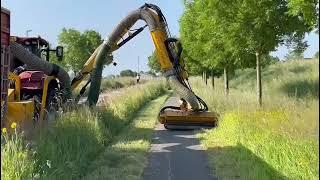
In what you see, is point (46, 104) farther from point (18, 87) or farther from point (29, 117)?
point (29, 117)

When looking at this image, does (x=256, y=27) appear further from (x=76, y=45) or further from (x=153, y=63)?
(x=153, y=63)

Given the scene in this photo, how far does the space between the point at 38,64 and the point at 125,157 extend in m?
4.22

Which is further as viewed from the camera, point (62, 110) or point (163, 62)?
point (163, 62)

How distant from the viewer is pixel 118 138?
13219mm

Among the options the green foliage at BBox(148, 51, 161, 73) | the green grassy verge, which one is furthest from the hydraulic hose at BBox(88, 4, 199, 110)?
the green foliage at BBox(148, 51, 161, 73)

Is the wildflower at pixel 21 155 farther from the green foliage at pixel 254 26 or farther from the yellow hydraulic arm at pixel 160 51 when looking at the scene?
the green foliage at pixel 254 26

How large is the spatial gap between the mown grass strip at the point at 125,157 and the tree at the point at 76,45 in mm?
42772

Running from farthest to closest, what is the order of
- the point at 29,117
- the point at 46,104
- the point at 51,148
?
the point at 46,104 → the point at 29,117 → the point at 51,148

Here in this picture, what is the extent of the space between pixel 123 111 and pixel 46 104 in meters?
5.54

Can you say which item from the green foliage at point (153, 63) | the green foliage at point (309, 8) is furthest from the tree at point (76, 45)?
the green foliage at point (309, 8)

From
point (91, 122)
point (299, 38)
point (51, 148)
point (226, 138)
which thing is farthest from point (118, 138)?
point (299, 38)

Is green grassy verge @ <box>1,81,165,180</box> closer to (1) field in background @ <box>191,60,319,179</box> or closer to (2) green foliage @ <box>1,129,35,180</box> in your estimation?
(2) green foliage @ <box>1,129,35,180</box>

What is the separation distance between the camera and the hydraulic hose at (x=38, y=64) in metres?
12.5

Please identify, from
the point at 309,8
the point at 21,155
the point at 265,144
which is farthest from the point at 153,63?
the point at 21,155
